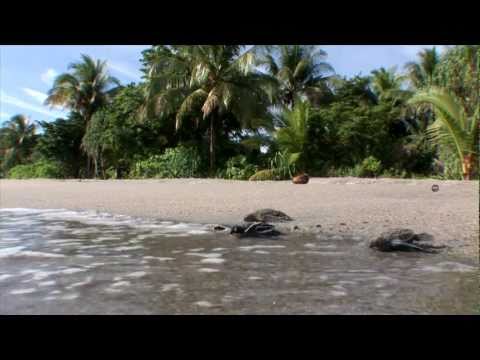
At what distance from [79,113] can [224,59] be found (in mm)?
Result: 11668

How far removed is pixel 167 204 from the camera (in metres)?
8.42

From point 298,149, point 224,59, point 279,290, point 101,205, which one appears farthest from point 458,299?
point 224,59

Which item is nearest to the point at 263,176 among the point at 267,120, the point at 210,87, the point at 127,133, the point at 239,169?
the point at 239,169

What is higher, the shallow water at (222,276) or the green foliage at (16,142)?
the green foliage at (16,142)

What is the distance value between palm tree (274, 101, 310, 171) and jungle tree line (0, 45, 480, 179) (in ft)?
0.12

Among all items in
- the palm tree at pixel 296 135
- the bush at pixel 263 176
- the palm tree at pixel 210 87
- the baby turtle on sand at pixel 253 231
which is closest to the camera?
the baby turtle on sand at pixel 253 231

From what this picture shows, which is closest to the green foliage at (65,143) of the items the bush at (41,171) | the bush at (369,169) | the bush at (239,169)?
the bush at (41,171)

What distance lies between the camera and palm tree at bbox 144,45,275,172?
1673 cm

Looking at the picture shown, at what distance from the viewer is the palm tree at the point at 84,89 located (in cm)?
2419

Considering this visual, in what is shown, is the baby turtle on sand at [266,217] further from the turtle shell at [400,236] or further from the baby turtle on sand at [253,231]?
the turtle shell at [400,236]

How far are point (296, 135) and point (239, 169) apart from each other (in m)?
2.45

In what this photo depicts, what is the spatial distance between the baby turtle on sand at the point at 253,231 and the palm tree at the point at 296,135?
10.7 m
